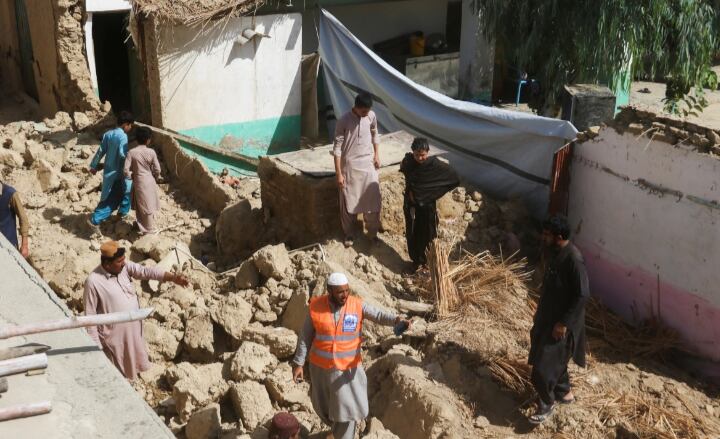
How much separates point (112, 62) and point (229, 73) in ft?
10.1

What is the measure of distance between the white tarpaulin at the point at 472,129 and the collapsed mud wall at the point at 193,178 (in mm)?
2180

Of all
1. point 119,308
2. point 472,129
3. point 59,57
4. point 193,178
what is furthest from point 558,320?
point 59,57

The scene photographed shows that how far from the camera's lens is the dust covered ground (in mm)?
5688

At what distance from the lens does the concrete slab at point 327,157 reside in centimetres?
816

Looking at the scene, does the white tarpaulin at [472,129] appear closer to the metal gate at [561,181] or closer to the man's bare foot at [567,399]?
the metal gate at [561,181]

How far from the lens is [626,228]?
7195 millimetres

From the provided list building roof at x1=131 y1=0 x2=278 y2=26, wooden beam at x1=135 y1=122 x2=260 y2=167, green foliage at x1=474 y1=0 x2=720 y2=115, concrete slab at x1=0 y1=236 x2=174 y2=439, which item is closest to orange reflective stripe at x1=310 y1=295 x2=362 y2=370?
concrete slab at x1=0 y1=236 x2=174 y2=439

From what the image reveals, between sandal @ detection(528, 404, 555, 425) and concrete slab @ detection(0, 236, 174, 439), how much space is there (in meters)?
2.84

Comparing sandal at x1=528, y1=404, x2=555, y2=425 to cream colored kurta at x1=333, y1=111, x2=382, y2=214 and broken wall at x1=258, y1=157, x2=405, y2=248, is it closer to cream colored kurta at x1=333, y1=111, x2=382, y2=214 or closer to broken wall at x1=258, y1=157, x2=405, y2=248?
cream colored kurta at x1=333, y1=111, x2=382, y2=214

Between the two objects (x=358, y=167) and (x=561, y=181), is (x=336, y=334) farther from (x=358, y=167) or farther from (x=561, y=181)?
(x=561, y=181)

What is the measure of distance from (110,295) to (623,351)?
3.87 m

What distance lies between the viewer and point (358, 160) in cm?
743

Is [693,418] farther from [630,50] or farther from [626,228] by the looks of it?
[630,50]

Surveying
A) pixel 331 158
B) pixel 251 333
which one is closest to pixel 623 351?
pixel 251 333
